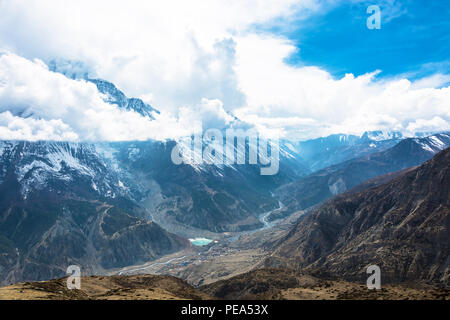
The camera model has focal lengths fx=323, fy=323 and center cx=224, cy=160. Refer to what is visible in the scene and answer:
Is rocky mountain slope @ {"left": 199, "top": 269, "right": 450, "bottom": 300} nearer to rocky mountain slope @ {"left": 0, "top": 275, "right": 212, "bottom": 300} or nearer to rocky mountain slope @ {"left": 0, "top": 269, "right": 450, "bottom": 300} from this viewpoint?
rocky mountain slope @ {"left": 0, "top": 269, "right": 450, "bottom": 300}

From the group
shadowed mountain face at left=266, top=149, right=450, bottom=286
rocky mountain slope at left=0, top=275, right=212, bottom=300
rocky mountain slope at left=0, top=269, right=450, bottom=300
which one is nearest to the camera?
rocky mountain slope at left=0, top=275, right=212, bottom=300

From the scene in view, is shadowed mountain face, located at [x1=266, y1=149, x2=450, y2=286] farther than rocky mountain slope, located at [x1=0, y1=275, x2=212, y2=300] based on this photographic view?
Yes

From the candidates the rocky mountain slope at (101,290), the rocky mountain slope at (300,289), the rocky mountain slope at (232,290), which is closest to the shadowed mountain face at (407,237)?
the rocky mountain slope at (300,289)

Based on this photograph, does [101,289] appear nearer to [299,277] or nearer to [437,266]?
[299,277]

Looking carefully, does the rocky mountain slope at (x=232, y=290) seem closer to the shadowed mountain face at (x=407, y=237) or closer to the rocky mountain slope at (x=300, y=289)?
the rocky mountain slope at (x=300, y=289)

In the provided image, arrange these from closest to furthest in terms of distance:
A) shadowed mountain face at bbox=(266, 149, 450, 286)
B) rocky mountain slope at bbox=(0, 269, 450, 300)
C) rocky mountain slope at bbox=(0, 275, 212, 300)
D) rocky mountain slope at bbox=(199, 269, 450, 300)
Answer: rocky mountain slope at bbox=(0, 275, 212, 300) → rocky mountain slope at bbox=(0, 269, 450, 300) → rocky mountain slope at bbox=(199, 269, 450, 300) → shadowed mountain face at bbox=(266, 149, 450, 286)

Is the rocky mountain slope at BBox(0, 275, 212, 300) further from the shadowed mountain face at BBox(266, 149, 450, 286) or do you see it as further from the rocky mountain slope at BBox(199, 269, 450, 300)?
the shadowed mountain face at BBox(266, 149, 450, 286)

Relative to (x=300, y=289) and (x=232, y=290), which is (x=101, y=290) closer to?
(x=232, y=290)

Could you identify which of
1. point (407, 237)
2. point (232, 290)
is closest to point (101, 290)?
point (232, 290)

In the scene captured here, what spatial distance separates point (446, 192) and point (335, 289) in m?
110

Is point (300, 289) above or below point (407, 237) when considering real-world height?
below

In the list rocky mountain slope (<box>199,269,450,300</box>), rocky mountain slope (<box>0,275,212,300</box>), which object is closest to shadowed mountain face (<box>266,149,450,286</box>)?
rocky mountain slope (<box>199,269,450,300</box>)
